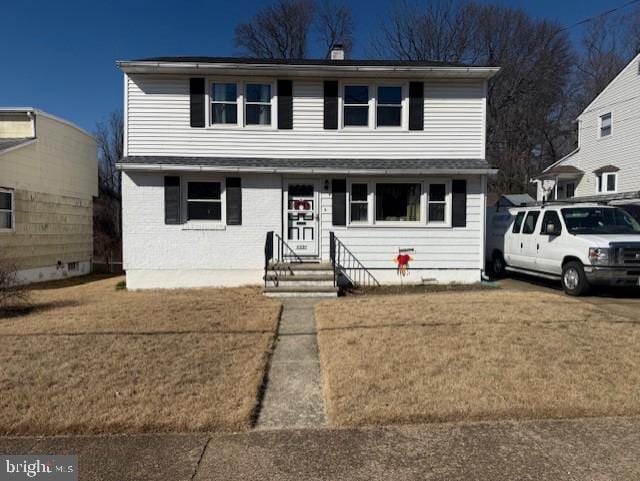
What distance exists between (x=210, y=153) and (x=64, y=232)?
28.8 ft

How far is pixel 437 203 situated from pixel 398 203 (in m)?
1.06

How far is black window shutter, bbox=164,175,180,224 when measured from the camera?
37.4 ft

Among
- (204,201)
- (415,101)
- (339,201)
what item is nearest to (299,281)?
(339,201)

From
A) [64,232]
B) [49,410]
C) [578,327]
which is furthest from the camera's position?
[64,232]

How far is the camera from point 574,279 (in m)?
9.88

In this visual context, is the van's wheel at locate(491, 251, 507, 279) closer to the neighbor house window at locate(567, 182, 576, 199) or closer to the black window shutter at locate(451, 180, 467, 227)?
the black window shutter at locate(451, 180, 467, 227)

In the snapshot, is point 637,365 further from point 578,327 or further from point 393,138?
point 393,138

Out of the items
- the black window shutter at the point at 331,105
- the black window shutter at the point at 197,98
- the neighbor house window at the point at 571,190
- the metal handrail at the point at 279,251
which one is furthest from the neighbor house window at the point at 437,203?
the neighbor house window at the point at 571,190

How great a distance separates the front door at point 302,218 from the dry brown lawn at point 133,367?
3354mm

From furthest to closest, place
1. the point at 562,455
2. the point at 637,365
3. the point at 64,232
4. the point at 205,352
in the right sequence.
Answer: the point at 64,232, the point at 205,352, the point at 637,365, the point at 562,455

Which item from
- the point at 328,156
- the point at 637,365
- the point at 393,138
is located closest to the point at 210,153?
the point at 328,156

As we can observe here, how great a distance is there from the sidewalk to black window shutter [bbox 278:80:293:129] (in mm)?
9458

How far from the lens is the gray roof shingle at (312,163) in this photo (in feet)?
36.7

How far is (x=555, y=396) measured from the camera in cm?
430
